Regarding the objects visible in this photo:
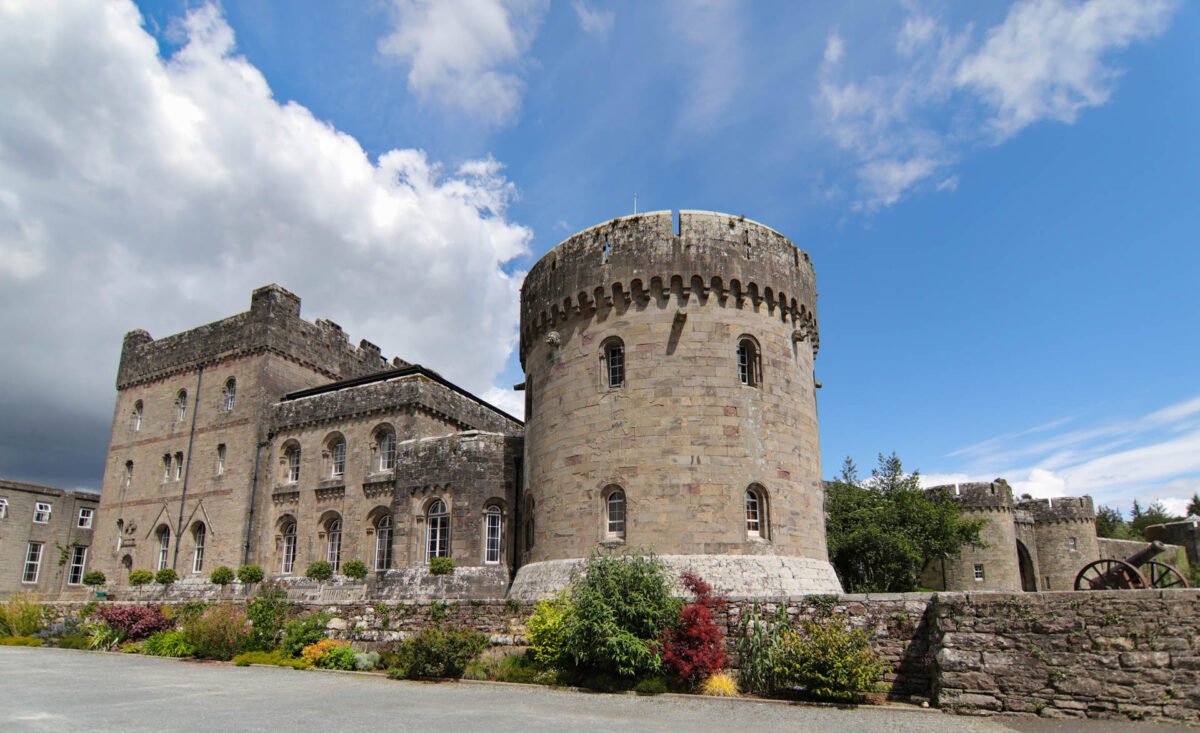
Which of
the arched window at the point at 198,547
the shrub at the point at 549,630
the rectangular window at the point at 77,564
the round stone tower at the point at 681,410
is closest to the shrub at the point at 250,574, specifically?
the arched window at the point at 198,547

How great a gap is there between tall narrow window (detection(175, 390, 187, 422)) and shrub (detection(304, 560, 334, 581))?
13.1 metres

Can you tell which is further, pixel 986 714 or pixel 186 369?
pixel 186 369

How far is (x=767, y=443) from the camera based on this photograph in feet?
56.4

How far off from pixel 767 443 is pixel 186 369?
2981cm

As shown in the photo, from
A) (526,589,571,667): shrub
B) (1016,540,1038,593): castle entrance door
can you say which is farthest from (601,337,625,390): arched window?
(1016,540,1038,593): castle entrance door

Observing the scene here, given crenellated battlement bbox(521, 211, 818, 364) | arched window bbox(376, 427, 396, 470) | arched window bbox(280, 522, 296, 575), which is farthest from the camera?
arched window bbox(280, 522, 296, 575)

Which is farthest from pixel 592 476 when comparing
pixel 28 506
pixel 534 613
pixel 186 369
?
pixel 28 506

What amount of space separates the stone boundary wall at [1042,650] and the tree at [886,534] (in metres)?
16.9

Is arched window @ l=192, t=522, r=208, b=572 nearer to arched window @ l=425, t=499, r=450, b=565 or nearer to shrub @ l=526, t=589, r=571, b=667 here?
arched window @ l=425, t=499, r=450, b=565

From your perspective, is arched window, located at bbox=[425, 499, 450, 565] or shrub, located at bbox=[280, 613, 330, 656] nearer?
shrub, located at bbox=[280, 613, 330, 656]

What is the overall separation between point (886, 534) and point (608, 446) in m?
17.1

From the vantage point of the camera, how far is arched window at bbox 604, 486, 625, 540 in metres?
16.8

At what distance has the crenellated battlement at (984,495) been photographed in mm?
38219

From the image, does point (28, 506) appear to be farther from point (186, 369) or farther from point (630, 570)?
point (630, 570)
